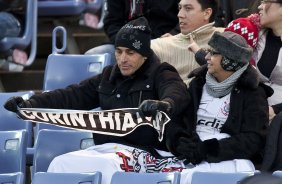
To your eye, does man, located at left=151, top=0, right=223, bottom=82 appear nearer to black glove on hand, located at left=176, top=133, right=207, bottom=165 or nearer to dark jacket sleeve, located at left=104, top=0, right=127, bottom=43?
black glove on hand, located at left=176, top=133, right=207, bottom=165

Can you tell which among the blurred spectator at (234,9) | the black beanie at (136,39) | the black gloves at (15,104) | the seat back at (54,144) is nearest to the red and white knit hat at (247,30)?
the black beanie at (136,39)

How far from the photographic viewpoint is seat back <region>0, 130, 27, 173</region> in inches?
221

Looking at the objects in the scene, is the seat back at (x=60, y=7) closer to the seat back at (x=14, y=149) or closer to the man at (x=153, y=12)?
the man at (x=153, y=12)

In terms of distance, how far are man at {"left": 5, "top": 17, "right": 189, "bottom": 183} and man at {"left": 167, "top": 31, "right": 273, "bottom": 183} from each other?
0.36 ft

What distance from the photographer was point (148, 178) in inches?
178

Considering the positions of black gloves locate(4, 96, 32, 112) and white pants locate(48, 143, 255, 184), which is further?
black gloves locate(4, 96, 32, 112)

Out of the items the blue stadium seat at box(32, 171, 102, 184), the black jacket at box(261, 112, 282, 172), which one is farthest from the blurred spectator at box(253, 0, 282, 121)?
the blue stadium seat at box(32, 171, 102, 184)

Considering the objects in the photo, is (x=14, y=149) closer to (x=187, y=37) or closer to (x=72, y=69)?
(x=72, y=69)

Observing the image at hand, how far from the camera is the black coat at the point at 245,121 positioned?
5.12m

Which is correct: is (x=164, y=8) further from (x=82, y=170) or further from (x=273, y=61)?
(x=82, y=170)

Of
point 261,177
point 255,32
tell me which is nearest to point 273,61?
point 255,32

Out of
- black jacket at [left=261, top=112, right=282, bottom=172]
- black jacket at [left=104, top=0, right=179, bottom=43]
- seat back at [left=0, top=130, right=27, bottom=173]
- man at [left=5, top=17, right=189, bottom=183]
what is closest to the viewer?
black jacket at [left=261, top=112, right=282, bottom=172]

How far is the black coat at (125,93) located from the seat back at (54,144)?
0.15 metres

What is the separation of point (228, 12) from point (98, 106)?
118cm
